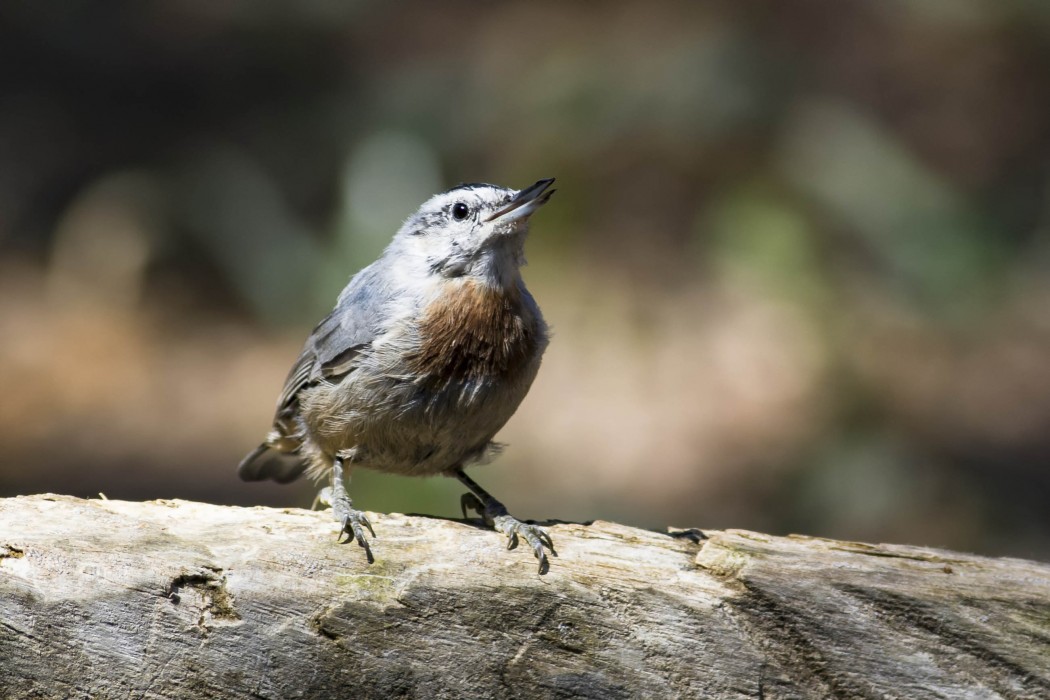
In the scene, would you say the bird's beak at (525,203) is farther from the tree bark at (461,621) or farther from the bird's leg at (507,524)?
the tree bark at (461,621)

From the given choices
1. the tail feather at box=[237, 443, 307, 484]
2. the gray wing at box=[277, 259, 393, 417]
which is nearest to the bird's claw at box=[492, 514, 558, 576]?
the gray wing at box=[277, 259, 393, 417]

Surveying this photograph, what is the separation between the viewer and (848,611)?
262 cm

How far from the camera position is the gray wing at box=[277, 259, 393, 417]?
4.04 meters

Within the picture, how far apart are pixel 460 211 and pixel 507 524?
4.14 feet

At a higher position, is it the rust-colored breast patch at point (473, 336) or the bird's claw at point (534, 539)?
the rust-colored breast patch at point (473, 336)

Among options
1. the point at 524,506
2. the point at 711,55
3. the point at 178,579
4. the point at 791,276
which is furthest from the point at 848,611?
the point at 711,55

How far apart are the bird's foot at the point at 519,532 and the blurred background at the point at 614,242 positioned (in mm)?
2315

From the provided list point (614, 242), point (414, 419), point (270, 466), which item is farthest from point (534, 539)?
point (614, 242)

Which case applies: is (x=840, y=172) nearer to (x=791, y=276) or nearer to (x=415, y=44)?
(x=791, y=276)

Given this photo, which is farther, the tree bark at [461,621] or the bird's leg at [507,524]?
the bird's leg at [507,524]

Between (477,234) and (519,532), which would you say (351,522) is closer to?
(519,532)

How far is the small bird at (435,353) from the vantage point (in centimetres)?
382

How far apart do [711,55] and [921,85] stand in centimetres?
212

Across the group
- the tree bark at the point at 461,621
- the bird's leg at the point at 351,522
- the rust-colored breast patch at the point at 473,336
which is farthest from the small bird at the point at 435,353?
the tree bark at the point at 461,621
